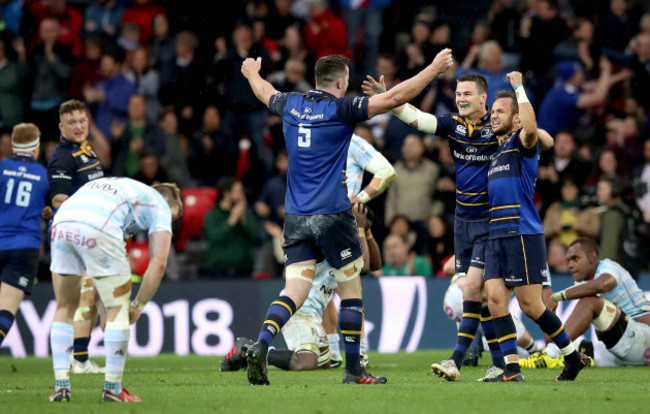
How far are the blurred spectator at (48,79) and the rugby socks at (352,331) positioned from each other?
36.3 ft

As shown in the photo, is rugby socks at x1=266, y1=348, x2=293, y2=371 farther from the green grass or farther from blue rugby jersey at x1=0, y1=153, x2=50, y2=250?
blue rugby jersey at x1=0, y1=153, x2=50, y2=250

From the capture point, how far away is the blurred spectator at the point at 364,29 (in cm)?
1923

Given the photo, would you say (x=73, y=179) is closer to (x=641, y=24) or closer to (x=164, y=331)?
(x=164, y=331)

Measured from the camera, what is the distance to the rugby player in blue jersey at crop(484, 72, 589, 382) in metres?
8.97

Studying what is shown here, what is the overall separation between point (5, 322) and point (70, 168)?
1761 mm

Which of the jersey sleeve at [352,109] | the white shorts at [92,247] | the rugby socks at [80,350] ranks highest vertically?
the jersey sleeve at [352,109]

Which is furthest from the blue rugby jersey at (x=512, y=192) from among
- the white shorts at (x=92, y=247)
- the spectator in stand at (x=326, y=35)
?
the spectator in stand at (x=326, y=35)

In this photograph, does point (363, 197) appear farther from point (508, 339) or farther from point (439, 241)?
point (439, 241)

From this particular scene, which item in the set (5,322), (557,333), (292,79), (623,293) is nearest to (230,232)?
(292,79)

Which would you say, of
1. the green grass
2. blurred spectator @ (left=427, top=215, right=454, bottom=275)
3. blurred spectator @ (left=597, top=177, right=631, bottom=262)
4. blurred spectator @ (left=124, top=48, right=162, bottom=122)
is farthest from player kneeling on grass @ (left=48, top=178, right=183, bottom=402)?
blurred spectator @ (left=124, top=48, right=162, bottom=122)

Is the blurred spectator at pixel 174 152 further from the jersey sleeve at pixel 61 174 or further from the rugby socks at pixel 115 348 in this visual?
the rugby socks at pixel 115 348

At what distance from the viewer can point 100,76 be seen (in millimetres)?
18953

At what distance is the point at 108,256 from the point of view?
23.1 feet

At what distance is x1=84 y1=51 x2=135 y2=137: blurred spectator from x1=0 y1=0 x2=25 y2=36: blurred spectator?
2.16 meters
